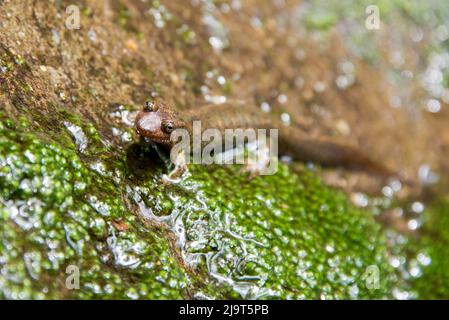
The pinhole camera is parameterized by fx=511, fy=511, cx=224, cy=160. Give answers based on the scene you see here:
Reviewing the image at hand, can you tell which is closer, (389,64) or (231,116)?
(231,116)

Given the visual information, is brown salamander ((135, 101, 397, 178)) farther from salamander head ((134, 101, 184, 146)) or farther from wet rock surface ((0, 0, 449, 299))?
wet rock surface ((0, 0, 449, 299))

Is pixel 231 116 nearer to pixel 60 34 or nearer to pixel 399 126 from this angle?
pixel 60 34

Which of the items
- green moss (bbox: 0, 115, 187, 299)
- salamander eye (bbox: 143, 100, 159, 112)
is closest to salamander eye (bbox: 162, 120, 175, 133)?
salamander eye (bbox: 143, 100, 159, 112)

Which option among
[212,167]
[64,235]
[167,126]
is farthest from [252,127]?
[64,235]

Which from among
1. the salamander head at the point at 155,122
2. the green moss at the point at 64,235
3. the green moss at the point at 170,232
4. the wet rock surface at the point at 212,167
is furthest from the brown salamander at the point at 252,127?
the green moss at the point at 64,235

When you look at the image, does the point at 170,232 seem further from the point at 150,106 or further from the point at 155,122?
the point at 150,106

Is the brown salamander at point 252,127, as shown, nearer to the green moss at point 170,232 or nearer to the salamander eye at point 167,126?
the salamander eye at point 167,126

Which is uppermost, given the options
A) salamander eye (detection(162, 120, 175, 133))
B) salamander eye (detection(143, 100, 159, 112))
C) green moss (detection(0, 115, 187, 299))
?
salamander eye (detection(143, 100, 159, 112))

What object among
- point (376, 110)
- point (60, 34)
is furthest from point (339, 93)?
point (60, 34)
